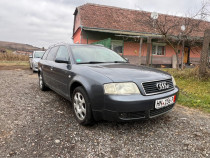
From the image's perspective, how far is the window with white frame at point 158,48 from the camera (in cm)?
1542

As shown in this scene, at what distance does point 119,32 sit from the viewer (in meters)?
12.4

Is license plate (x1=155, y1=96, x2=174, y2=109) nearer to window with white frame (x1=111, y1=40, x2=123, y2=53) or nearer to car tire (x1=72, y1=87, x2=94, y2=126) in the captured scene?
car tire (x1=72, y1=87, x2=94, y2=126)

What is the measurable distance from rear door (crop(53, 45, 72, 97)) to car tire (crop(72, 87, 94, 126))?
0.44 meters

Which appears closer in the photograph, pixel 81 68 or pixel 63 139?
pixel 63 139

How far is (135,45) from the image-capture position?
578 inches

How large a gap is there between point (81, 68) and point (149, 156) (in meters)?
1.71

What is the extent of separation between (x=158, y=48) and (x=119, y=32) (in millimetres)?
5318

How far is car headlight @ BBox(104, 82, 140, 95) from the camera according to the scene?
220 cm

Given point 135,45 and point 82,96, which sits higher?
point 135,45

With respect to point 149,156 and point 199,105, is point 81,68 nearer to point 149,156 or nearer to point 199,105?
point 149,156

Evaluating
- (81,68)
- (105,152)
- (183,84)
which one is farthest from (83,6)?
(105,152)

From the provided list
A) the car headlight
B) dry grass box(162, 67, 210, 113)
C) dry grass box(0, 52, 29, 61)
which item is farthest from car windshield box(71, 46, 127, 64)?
dry grass box(0, 52, 29, 61)

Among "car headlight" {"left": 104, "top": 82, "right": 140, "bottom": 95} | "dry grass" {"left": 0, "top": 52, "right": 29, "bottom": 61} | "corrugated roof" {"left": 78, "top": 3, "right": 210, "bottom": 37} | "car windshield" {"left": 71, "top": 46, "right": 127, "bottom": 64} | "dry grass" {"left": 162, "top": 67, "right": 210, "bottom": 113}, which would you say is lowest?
"dry grass" {"left": 162, "top": 67, "right": 210, "bottom": 113}

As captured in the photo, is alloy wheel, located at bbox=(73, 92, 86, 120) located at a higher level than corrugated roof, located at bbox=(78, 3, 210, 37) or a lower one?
lower
